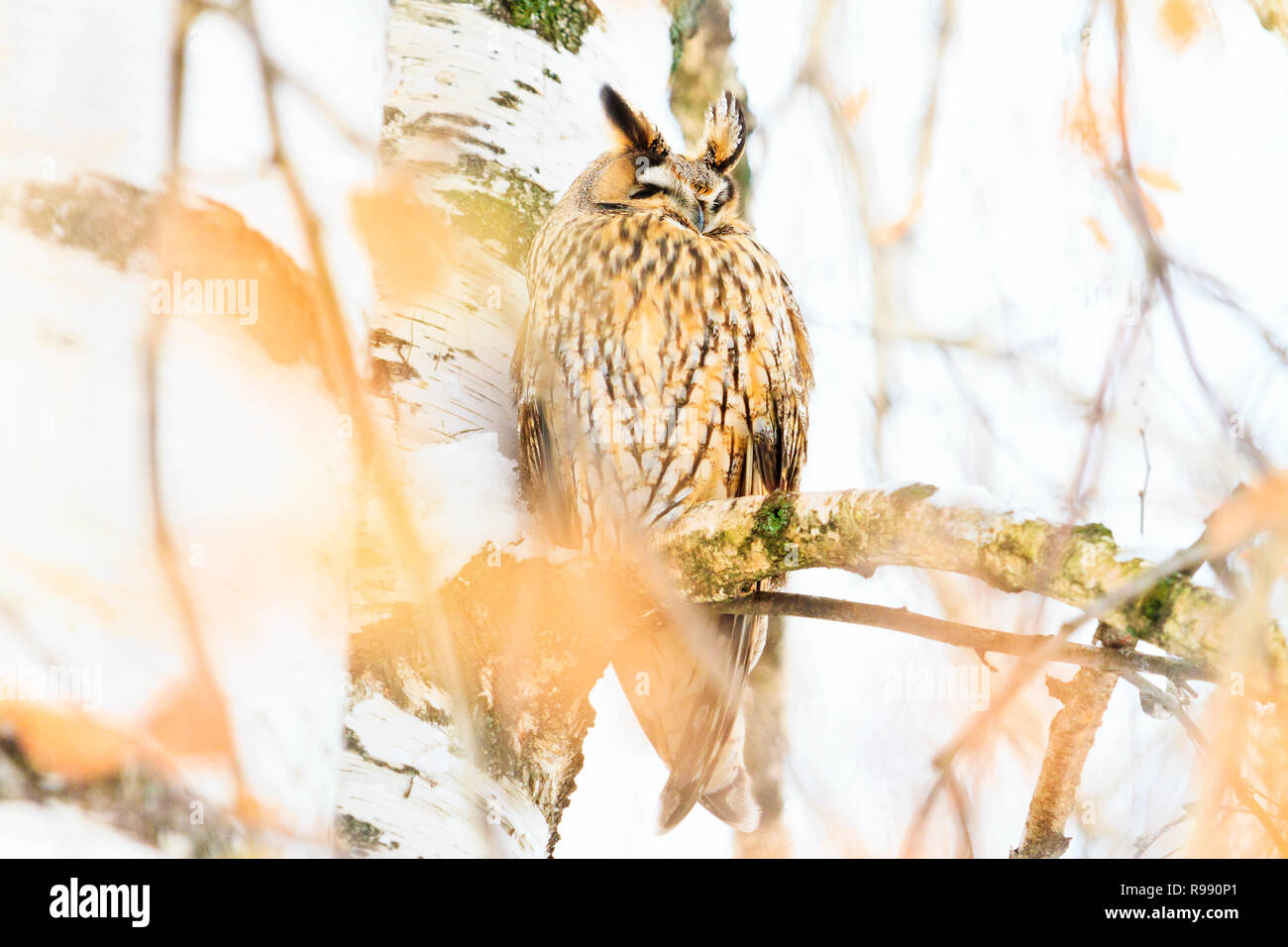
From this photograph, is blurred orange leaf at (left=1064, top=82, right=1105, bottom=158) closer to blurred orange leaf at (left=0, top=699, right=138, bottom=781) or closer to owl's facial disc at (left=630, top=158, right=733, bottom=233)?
owl's facial disc at (left=630, top=158, right=733, bottom=233)

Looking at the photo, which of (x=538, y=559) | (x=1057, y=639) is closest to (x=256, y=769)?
(x=538, y=559)

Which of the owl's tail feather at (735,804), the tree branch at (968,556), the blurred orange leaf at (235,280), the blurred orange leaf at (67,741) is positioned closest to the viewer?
the tree branch at (968,556)

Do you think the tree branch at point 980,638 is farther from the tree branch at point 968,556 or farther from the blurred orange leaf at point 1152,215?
the blurred orange leaf at point 1152,215

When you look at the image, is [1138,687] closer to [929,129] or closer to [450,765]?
[450,765]

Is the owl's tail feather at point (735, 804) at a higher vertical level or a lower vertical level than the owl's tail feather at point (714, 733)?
lower

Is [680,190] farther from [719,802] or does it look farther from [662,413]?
[719,802]

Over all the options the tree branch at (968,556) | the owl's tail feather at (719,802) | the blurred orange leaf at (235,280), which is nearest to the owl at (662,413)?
the owl's tail feather at (719,802)

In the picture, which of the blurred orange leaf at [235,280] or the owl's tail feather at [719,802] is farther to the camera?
the owl's tail feather at [719,802]

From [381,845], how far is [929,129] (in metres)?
1.57

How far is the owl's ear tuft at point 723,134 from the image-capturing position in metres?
1.69

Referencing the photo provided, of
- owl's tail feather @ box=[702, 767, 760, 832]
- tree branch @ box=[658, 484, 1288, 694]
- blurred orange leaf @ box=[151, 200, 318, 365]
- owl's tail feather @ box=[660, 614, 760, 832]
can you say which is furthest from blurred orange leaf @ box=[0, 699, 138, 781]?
owl's tail feather @ box=[702, 767, 760, 832]

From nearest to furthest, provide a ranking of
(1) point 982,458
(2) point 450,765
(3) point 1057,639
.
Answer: (3) point 1057,639 < (2) point 450,765 < (1) point 982,458

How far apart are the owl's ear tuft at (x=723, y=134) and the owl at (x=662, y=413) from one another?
0.56 feet
